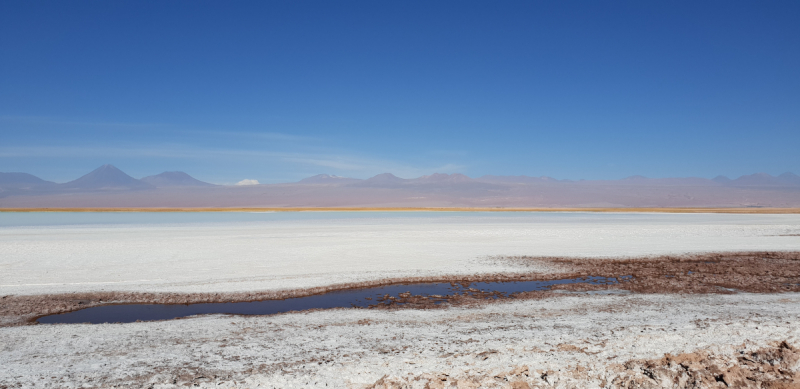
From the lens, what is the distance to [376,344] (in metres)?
6.78

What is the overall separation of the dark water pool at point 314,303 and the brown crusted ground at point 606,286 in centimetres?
28

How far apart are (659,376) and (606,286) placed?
6.49 m

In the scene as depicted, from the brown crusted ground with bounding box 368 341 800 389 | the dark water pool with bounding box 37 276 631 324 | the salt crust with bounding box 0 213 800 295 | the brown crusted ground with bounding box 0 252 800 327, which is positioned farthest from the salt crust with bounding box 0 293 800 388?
the salt crust with bounding box 0 213 800 295

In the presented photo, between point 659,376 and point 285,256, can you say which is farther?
point 285,256

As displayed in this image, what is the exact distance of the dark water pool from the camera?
8.89 meters

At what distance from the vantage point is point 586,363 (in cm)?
569

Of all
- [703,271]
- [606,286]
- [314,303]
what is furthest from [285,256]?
[703,271]

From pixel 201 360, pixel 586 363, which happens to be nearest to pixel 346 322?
pixel 201 360

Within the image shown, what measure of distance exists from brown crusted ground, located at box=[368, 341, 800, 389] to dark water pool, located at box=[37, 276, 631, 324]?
173 inches

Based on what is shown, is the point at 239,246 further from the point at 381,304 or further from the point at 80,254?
Answer: the point at 381,304

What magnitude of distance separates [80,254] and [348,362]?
15.8 meters

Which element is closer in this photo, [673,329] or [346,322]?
[673,329]

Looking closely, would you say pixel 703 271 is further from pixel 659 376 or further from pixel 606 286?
pixel 659 376

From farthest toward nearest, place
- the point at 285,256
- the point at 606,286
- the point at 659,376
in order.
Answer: the point at 285,256 < the point at 606,286 < the point at 659,376
